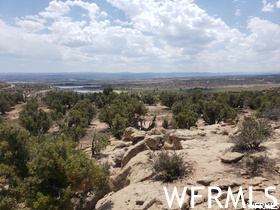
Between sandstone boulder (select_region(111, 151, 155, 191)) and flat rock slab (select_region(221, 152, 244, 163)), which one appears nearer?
flat rock slab (select_region(221, 152, 244, 163))

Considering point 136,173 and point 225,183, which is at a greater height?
point 225,183

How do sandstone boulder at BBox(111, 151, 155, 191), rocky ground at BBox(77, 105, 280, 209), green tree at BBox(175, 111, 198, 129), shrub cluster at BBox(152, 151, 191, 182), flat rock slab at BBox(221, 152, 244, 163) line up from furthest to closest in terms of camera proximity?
green tree at BBox(175, 111, 198, 129), sandstone boulder at BBox(111, 151, 155, 191), flat rock slab at BBox(221, 152, 244, 163), shrub cluster at BBox(152, 151, 191, 182), rocky ground at BBox(77, 105, 280, 209)

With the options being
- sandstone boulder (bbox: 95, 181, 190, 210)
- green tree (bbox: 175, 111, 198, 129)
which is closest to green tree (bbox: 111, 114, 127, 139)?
green tree (bbox: 175, 111, 198, 129)

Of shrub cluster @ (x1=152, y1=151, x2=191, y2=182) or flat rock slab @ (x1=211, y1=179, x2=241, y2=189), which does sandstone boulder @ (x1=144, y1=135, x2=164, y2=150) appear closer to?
shrub cluster @ (x1=152, y1=151, x2=191, y2=182)

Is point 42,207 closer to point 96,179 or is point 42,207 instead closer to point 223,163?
point 96,179

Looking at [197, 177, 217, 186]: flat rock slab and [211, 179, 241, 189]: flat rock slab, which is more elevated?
[211, 179, 241, 189]: flat rock slab

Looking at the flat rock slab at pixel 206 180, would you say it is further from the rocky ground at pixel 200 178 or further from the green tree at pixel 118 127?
the green tree at pixel 118 127

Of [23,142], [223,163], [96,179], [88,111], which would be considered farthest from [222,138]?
[88,111]

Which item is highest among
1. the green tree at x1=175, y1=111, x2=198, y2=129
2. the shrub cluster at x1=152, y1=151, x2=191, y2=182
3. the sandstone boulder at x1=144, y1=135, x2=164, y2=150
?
the shrub cluster at x1=152, y1=151, x2=191, y2=182

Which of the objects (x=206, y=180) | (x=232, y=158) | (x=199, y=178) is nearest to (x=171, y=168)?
(x=199, y=178)

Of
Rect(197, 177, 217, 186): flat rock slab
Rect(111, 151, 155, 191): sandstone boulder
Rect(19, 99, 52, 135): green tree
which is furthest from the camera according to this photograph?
Rect(19, 99, 52, 135): green tree

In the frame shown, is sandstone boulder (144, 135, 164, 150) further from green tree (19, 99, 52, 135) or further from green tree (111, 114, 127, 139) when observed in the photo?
green tree (19, 99, 52, 135)

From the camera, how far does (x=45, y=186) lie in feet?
29.4

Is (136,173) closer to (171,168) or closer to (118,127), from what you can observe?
(171,168)
